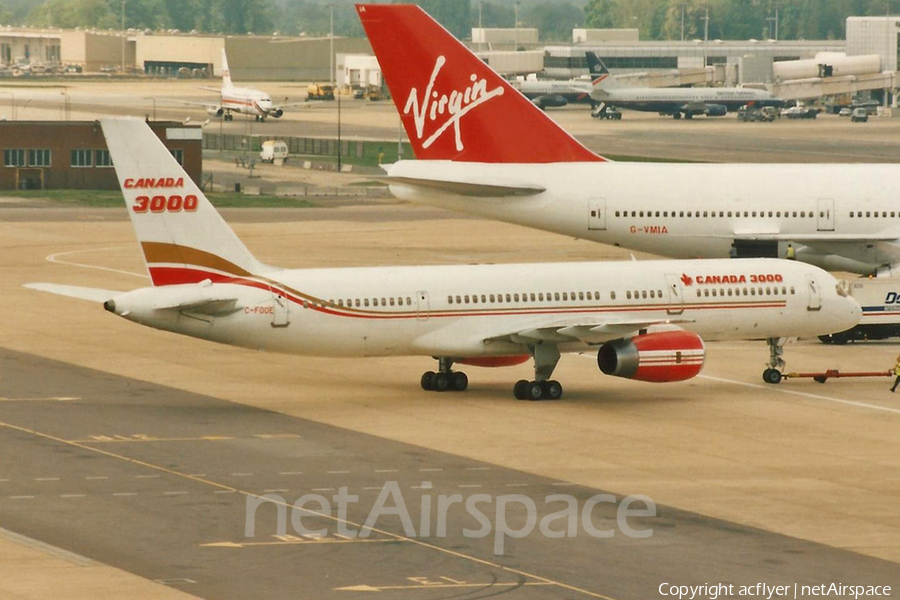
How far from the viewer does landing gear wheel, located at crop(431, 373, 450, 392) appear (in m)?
51.4

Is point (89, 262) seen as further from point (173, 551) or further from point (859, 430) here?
point (173, 551)

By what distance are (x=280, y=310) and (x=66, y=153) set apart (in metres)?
83.4

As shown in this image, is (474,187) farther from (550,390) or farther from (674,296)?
(550,390)

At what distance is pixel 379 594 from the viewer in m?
29.4

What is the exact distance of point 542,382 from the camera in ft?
164

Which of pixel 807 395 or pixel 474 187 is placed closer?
pixel 807 395

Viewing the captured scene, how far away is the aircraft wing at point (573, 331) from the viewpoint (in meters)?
48.6

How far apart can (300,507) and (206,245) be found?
1350cm

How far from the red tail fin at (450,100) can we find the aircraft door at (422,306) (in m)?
20.7

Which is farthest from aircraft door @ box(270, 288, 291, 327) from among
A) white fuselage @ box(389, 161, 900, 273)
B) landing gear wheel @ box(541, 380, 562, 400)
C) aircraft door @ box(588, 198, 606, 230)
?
aircraft door @ box(588, 198, 606, 230)

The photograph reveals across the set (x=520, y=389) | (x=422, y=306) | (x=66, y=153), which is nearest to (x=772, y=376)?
(x=520, y=389)

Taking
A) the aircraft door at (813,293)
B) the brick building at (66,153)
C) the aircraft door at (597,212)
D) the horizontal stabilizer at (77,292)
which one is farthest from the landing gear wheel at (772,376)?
the brick building at (66,153)

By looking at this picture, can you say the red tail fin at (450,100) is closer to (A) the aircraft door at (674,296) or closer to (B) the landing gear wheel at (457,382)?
(A) the aircraft door at (674,296)

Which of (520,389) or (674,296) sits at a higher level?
(674,296)
